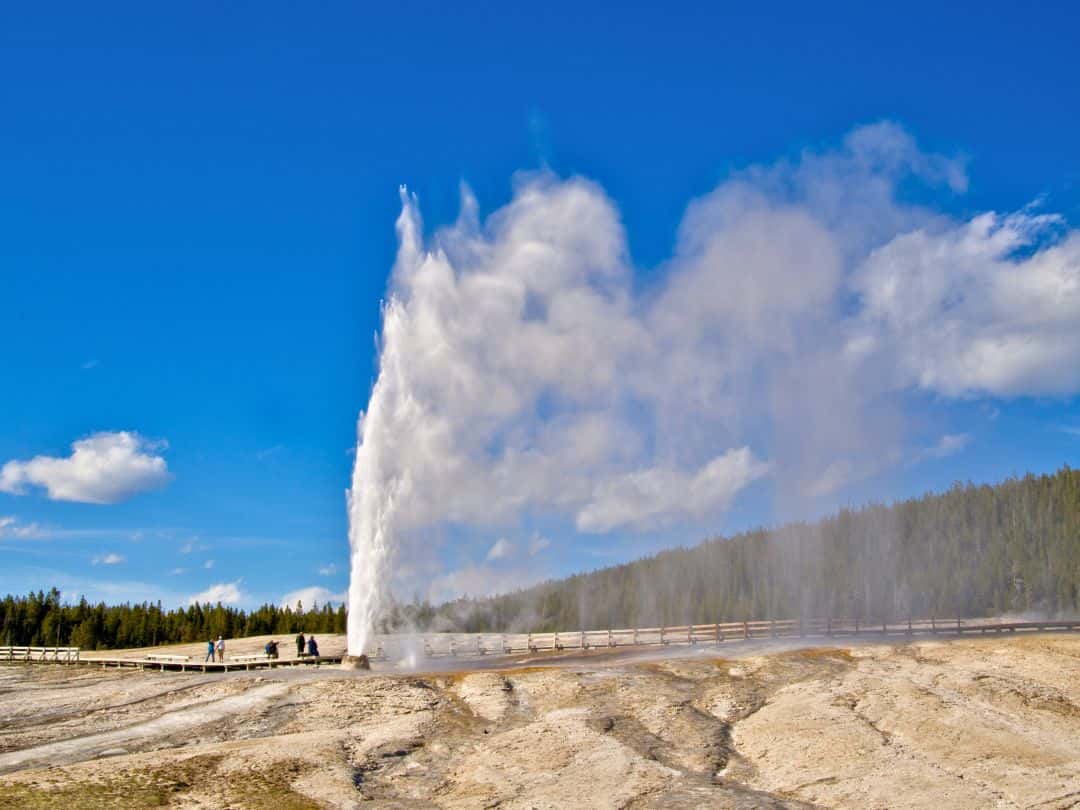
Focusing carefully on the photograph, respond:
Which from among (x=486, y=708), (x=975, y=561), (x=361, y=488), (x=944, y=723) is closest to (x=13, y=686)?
(x=361, y=488)

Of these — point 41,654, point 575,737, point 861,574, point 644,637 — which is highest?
point 861,574

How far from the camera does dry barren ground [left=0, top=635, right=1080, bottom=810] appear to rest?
2594 cm

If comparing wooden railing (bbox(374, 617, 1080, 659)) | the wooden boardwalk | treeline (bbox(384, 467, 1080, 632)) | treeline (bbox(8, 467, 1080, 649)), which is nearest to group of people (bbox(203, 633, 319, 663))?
the wooden boardwalk

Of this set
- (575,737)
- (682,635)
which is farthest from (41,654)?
(575,737)

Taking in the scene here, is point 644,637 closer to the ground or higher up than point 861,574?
closer to the ground

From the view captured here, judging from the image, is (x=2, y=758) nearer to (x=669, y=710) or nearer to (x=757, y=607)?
(x=669, y=710)

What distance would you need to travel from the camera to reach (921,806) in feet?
83.0

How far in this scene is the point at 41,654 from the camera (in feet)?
242

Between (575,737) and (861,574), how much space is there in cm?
10617

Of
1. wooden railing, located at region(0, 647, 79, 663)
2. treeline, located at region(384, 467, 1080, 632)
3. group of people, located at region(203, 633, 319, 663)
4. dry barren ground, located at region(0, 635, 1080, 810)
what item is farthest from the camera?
treeline, located at region(384, 467, 1080, 632)

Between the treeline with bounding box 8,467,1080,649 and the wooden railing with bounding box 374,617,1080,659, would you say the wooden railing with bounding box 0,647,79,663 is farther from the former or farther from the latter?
the treeline with bounding box 8,467,1080,649

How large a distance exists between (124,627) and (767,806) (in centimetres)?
11361

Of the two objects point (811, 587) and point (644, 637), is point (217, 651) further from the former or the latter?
point (811, 587)

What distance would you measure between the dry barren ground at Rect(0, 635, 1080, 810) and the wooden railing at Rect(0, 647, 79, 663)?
24103mm
